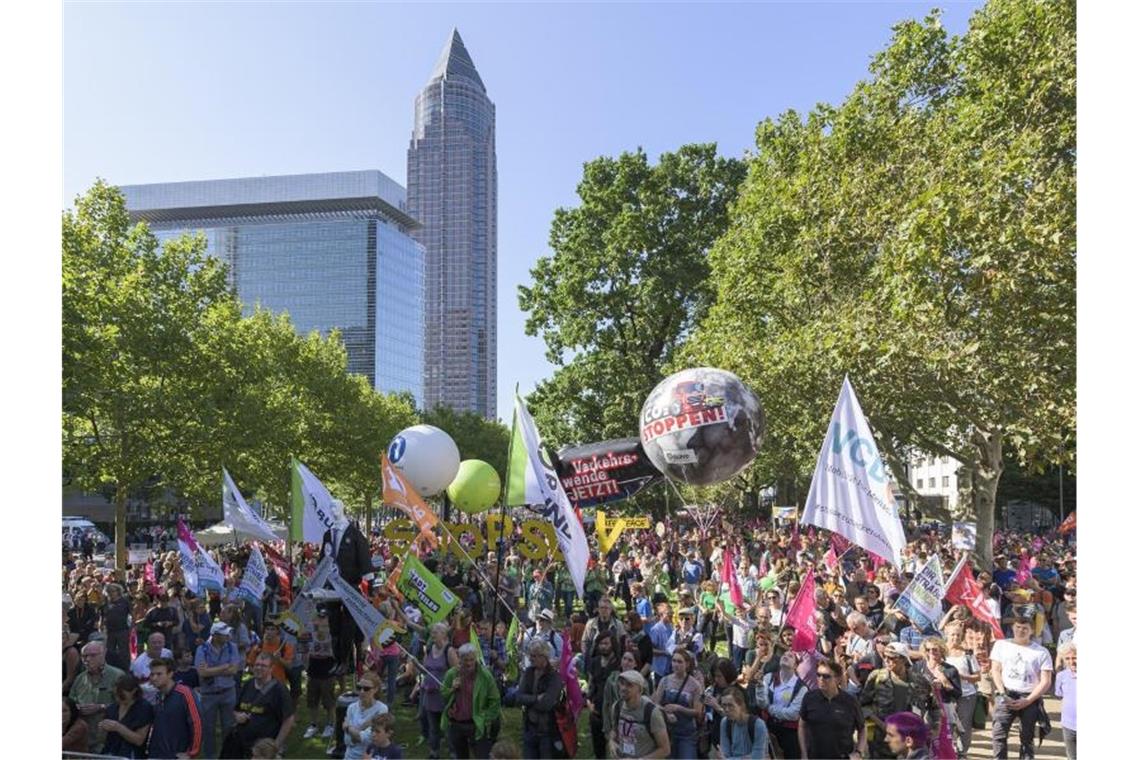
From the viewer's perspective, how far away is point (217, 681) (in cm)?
1102

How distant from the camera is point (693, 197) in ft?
138

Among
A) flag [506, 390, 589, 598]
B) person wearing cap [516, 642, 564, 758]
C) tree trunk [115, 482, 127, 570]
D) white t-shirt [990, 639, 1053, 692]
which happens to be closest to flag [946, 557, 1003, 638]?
white t-shirt [990, 639, 1053, 692]

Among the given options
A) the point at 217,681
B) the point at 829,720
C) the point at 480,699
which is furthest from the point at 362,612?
the point at 829,720

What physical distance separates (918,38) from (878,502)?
18549 millimetres

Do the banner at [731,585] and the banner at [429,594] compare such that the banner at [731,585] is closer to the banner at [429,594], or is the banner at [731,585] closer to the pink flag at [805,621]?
the pink flag at [805,621]

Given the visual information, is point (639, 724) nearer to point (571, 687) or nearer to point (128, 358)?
point (571, 687)

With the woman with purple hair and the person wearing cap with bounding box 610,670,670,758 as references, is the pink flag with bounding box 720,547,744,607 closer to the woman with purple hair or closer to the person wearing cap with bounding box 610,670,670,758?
the person wearing cap with bounding box 610,670,670,758

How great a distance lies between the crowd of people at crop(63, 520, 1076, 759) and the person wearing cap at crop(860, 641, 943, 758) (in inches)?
0.7

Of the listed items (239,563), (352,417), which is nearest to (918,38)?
(239,563)

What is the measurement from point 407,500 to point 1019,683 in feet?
28.4

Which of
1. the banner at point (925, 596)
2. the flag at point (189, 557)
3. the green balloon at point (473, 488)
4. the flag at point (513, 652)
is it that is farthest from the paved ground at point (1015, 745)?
the green balloon at point (473, 488)

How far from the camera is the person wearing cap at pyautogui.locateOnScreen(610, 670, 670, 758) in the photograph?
27.5 feet

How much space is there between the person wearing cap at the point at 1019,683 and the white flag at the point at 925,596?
105cm
